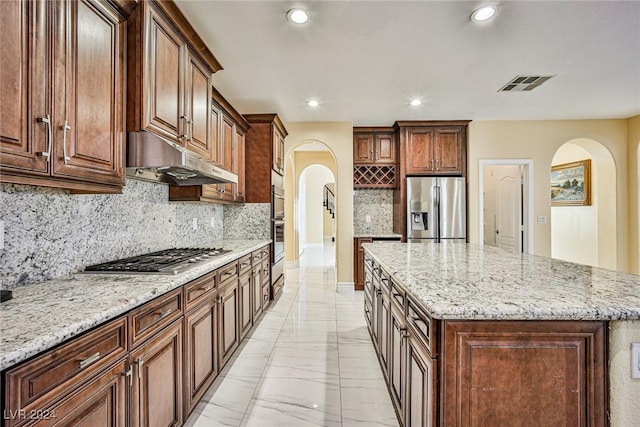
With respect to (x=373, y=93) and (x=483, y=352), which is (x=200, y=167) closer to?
(x=483, y=352)

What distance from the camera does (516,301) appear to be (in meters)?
1.10

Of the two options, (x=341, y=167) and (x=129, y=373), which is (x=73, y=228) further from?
(x=341, y=167)

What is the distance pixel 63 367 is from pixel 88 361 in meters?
0.08

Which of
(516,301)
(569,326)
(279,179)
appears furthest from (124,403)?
(279,179)

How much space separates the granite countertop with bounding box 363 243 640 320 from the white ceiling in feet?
5.95

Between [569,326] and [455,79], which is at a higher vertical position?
[455,79]

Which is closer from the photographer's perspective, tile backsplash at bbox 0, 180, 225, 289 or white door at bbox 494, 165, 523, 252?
tile backsplash at bbox 0, 180, 225, 289

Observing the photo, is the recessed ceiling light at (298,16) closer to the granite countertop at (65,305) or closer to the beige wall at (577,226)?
the granite countertop at (65,305)

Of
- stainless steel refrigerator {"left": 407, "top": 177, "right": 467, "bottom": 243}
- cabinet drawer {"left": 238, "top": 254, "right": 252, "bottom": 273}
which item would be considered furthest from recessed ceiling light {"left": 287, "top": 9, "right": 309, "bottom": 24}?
stainless steel refrigerator {"left": 407, "top": 177, "right": 467, "bottom": 243}

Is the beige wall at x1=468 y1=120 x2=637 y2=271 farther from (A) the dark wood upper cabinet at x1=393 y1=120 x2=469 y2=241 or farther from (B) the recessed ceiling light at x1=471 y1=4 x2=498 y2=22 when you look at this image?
(B) the recessed ceiling light at x1=471 y1=4 x2=498 y2=22

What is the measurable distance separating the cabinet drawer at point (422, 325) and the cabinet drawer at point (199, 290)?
3.86ft

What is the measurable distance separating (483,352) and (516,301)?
219mm

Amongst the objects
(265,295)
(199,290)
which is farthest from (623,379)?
(265,295)

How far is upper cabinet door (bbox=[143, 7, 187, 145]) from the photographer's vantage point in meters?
1.76
